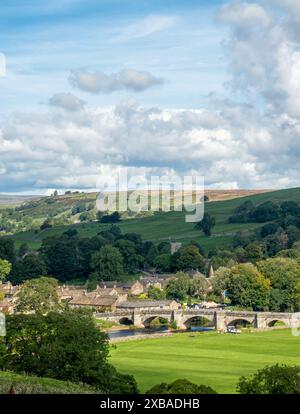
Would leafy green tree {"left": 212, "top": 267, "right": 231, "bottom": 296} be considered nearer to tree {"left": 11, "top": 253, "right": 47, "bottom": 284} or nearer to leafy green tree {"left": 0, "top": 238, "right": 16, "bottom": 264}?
tree {"left": 11, "top": 253, "right": 47, "bottom": 284}

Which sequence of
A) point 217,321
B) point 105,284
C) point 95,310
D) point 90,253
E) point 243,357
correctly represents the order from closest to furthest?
point 243,357 < point 217,321 < point 95,310 < point 105,284 < point 90,253

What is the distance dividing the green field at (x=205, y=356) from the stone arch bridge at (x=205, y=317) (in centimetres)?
610

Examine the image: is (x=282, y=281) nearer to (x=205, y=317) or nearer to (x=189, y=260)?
(x=205, y=317)

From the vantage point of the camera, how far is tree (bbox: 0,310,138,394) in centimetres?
4584

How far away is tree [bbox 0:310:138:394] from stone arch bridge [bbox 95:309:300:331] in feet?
168

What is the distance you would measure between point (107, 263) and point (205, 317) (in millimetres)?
38195

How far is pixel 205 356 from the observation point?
7262cm

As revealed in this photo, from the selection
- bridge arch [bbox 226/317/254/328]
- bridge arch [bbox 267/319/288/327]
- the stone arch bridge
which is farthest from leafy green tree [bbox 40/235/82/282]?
bridge arch [bbox 267/319/288/327]

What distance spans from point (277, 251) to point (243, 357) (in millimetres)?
87649

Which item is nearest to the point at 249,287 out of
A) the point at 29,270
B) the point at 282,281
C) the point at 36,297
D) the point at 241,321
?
the point at 282,281

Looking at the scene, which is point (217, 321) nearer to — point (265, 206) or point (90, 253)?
point (90, 253)

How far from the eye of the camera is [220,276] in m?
122

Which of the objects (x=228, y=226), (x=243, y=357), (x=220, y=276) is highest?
(x=228, y=226)
